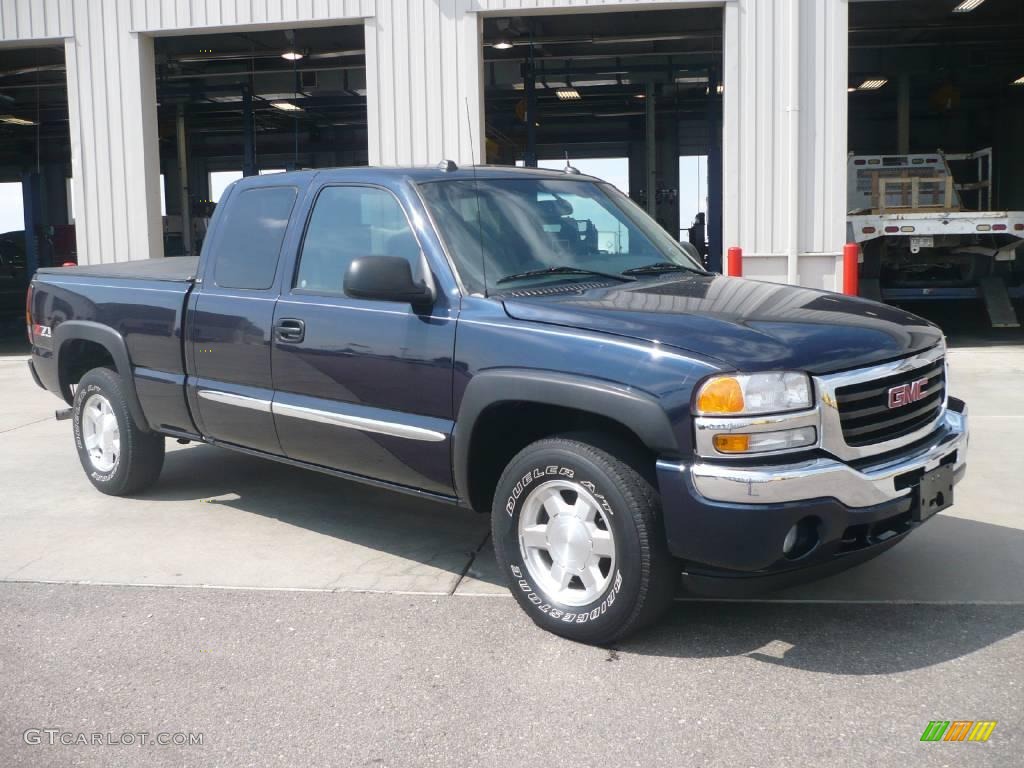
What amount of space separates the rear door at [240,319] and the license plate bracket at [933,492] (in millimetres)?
2932

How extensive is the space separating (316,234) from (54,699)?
242 centimetres

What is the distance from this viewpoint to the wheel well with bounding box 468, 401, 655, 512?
3941mm

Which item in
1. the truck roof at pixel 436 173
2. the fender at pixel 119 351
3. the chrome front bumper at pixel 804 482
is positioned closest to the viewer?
the chrome front bumper at pixel 804 482

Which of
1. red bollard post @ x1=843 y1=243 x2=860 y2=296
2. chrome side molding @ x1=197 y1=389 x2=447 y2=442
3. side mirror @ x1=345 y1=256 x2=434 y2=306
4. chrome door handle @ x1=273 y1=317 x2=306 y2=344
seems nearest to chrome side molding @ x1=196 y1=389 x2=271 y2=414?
chrome side molding @ x1=197 y1=389 x2=447 y2=442

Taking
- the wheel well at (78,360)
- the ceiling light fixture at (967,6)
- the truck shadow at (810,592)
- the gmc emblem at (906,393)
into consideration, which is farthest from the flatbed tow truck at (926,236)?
the gmc emblem at (906,393)

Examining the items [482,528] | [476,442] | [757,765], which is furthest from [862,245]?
[757,765]

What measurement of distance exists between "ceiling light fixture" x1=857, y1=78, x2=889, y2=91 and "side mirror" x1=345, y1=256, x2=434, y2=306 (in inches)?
973

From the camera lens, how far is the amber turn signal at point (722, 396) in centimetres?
360

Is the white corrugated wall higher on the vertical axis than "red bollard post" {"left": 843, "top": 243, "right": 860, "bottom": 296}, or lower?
higher

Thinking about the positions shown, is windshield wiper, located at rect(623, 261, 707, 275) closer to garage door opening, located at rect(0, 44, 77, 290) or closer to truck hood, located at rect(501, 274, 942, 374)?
truck hood, located at rect(501, 274, 942, 374)

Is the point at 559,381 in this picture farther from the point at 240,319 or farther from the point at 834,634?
the point at 240,319

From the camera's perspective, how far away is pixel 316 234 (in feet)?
16.9

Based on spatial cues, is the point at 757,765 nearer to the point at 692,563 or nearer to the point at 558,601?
the point at 692,563

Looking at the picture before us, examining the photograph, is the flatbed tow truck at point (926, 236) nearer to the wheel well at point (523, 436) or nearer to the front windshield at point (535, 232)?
the front windshield at point (535, 232)
